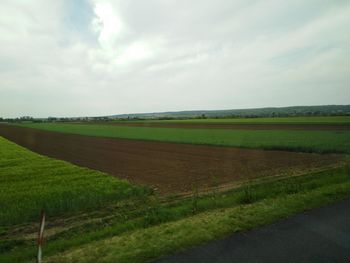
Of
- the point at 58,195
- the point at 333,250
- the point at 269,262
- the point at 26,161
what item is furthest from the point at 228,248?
the point at 26,161

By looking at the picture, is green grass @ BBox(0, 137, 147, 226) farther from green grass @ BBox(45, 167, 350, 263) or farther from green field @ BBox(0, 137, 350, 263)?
green grass @ BBox(45, 167, 350, 263)

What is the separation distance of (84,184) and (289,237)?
1080cm

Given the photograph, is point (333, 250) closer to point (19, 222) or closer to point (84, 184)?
point (19, 222)

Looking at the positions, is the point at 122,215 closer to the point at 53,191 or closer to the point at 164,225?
the point at 164,225

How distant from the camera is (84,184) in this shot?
579 inches

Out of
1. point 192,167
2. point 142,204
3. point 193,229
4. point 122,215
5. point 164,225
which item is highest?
point 193,229

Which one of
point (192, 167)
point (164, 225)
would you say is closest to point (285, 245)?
point (164, 225)

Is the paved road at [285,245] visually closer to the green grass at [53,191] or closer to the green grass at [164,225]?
the green grass at [164,225]

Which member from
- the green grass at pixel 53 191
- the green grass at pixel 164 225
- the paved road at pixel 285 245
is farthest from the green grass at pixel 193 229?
the green grass at pixel 53 191

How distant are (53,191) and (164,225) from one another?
7245 mm

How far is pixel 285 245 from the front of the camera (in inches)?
234

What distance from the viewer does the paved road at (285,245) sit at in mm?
5449

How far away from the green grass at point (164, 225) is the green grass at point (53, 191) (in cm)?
131

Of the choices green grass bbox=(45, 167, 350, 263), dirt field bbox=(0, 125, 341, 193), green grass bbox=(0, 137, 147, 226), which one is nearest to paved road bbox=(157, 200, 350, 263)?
green grass bbox=(45, 167, 350, 263)
